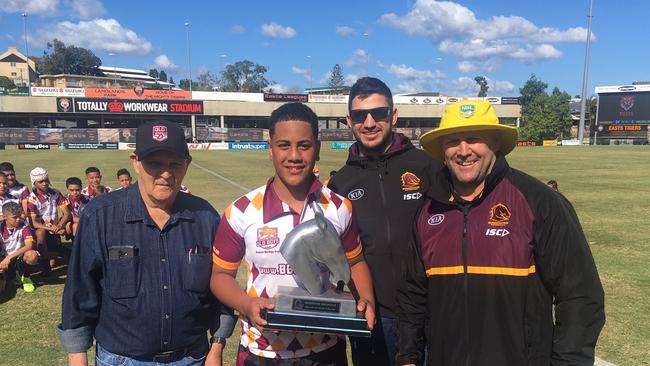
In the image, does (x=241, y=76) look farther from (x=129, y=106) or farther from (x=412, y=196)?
(x=412, y=196)

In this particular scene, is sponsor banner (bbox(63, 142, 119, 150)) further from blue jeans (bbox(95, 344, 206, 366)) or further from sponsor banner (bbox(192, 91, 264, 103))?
blue jeans (bbox(95, 344, 206, 366))

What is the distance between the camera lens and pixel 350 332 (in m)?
2.00

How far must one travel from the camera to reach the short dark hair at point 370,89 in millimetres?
→ 3229

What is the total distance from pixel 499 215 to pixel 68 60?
14207cm

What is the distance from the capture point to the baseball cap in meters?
2.26

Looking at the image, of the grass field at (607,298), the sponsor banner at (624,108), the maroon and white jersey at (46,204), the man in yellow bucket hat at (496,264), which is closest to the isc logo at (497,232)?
the man in yellow bucket hat at (496,264)

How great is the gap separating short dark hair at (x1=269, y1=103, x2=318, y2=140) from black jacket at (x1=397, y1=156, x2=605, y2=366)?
721 mm

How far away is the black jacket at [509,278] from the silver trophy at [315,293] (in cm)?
48

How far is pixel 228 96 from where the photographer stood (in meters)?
71.3

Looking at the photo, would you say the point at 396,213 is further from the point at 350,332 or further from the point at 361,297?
the point at 350,332

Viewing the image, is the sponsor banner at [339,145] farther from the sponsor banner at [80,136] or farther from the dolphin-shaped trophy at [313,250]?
the dolphin-shaped trophy at [313,250]

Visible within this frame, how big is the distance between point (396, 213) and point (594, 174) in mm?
23431

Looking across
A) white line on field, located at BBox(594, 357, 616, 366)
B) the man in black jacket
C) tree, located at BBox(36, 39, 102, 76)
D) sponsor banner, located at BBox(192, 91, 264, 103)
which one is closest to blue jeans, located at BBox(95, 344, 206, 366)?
the man in black jacket

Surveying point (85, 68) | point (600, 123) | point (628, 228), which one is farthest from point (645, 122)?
point (85, 68)
